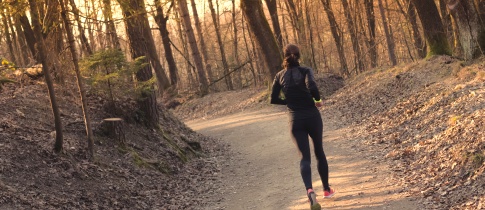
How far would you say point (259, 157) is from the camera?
12.7 meters

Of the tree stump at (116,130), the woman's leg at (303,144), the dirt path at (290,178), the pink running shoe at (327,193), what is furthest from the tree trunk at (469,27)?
the tree stump at (116,130)

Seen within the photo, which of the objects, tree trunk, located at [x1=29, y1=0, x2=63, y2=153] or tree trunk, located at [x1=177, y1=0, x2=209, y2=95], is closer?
tree trunk, located at [x1=29, y1=0, x2=63, y2=153]

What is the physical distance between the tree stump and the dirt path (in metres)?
2.26

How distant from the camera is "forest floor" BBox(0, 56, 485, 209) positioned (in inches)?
288

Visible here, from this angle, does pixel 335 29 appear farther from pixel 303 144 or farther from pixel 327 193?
pixel 303 144

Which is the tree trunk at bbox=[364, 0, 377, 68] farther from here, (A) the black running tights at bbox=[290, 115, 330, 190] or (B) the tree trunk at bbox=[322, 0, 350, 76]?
(A) the black running tights at bbox=[290, 115, 330, 190]

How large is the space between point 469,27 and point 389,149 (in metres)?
5.70

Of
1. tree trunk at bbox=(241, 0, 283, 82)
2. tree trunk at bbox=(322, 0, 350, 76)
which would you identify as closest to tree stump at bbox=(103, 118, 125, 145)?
tree trunk at bbox=(241, 0, 283, 82)

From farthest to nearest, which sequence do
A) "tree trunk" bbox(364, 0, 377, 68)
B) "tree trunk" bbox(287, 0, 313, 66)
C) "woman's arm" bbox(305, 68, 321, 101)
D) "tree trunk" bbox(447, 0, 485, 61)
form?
1. "tree trunk" bbox(287, 0, 313, 66)
2. "tree trunk" bbox(364, 0, 377, 68)
3. "tree trunk" bbox(447, 0, 485, 61)
4. "woman's arm" bbox(305, 68, 321, 101)

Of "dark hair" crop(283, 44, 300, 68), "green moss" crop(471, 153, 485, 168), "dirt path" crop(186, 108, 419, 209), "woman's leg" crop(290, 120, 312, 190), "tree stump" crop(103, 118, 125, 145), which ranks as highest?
"dark hair" crop(283, 44, 300, 68)

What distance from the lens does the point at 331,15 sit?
32.2 m

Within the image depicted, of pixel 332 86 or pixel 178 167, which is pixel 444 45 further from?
pixel 178 167

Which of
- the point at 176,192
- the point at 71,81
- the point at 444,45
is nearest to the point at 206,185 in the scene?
the point at 176,192

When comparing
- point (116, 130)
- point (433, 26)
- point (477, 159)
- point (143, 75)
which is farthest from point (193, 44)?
point (477, 159)
